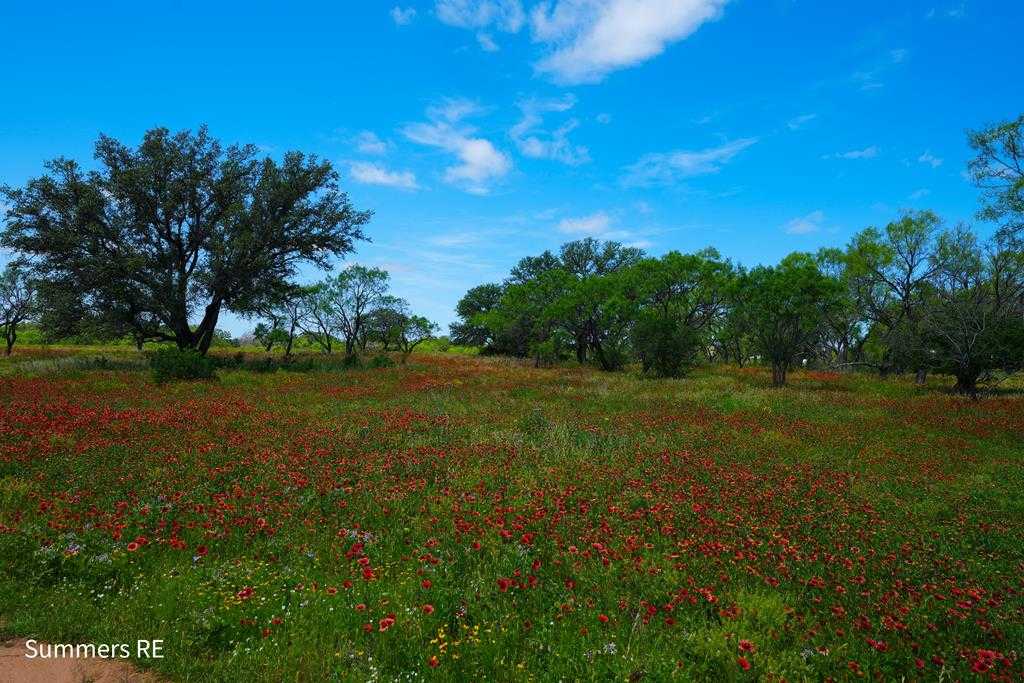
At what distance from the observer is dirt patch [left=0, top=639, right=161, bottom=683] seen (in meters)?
3.82

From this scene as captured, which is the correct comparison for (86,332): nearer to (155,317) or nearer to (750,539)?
(155,317)

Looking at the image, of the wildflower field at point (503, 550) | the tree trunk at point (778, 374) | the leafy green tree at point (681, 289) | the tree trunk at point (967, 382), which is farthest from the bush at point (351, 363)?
the tree trunk at point (967, 382)

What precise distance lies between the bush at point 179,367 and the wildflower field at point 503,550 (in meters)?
10.1

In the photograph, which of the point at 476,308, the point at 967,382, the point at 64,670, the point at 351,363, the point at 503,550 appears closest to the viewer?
the point at 64,670

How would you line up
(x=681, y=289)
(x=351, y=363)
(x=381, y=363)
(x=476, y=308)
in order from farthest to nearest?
1. (x=476, y=308)
2. (x=681, y=289)
3. (x=381, y=363)
4. (x=351, y=363)

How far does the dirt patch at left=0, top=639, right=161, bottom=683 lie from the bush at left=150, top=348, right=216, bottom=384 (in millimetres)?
21254

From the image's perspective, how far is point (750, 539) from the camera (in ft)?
21.5

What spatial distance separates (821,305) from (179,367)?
4211 cm

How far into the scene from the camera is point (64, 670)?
Answer: 12.9 ft

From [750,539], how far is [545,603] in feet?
10.4

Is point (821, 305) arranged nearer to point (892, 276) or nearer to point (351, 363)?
point (892, 276)

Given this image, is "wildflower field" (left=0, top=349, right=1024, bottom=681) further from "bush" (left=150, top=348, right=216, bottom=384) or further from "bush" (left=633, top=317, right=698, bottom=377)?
→ "bush" (left=633, top=317, right=698, bottom=377)

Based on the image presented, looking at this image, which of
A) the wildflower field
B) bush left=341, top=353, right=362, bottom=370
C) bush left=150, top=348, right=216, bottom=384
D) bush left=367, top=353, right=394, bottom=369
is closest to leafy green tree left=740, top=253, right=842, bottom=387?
the wildflower field

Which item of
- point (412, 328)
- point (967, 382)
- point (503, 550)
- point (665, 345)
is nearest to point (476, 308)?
point (412, 328)
